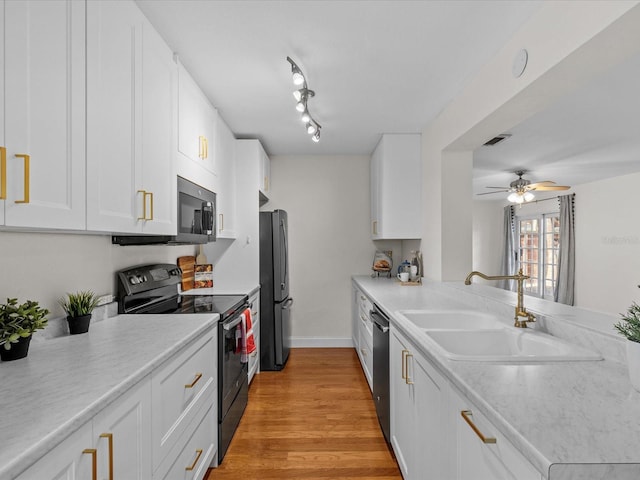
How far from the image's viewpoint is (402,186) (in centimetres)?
376

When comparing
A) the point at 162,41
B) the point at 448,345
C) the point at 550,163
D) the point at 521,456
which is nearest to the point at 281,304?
the point at 448,345

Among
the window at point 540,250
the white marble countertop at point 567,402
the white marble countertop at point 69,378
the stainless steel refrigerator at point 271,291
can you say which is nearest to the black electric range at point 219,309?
the white marble countertop at point 69,378

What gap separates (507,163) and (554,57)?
11.9 ft

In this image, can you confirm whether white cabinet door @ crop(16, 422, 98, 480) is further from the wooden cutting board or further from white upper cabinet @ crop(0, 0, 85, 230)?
the wooden cutting board

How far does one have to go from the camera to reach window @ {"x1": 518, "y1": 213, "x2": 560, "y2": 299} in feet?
23.4

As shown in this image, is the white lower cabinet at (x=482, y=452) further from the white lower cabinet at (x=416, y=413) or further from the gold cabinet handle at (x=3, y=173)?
the gold cabinet handle at (x=3, y=173)

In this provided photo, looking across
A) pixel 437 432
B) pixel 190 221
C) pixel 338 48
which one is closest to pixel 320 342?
pixel 190 221

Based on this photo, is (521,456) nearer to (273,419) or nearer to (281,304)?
(273,419)

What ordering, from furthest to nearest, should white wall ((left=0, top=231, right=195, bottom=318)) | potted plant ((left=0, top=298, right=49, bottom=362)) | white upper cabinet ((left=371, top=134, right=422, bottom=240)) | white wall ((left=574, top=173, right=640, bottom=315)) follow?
white wall ((left=574, top=173, right=640, bottom=315)) < white upper cabinet ((left=371, top=134, right=422, bottom=240)) < white wall ((left=0, top=231, right=195, bottom=318)) < potted plant ((left=0, top=298, right=49, bottom=362))

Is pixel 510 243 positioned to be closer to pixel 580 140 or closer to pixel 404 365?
pixel 580 140

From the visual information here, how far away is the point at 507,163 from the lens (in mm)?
4922

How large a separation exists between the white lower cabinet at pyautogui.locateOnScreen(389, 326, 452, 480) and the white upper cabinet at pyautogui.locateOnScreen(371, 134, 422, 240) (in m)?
1.81

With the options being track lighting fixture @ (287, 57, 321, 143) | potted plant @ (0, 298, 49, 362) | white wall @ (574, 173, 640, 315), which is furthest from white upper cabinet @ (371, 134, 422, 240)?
white wall @ (574, 173, 640, 315)

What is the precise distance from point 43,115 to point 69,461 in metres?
0.96
